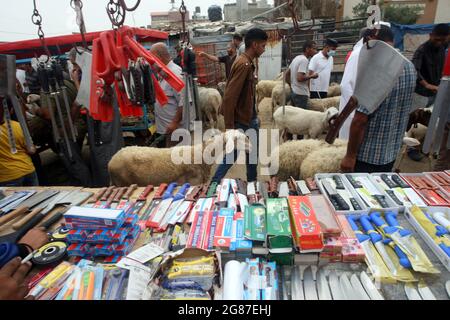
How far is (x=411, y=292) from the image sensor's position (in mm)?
1372

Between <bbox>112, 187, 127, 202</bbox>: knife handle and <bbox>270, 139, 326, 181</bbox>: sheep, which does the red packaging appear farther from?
<bbox>270, 139, 326, 181</bbox>: sheep

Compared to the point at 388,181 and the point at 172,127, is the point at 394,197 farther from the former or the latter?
the point at 172,127

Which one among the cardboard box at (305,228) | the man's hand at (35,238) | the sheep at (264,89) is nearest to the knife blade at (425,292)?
the cardboard box at (305,228)

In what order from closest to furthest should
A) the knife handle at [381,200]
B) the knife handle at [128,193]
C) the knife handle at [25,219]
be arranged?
the knife handle at [381,200]
the knife handle at [25,219]
the knife handle at [128,193]

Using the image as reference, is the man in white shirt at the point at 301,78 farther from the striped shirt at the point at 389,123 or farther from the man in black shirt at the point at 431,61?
the striped shirt at the point at 389,123

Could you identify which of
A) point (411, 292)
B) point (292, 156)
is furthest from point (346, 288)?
point (292, 156)

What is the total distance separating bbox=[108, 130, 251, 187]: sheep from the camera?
3.69m

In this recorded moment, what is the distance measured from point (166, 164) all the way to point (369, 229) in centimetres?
266

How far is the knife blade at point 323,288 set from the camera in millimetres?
1384

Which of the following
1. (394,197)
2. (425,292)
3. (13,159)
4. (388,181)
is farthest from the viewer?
(13,159)

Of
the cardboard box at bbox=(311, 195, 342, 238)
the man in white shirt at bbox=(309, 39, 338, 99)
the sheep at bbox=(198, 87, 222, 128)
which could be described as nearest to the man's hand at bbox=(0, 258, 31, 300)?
the cardboard box at bbox=(311, 195, 342, 238)

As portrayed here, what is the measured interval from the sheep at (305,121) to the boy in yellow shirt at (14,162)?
14.6 ft

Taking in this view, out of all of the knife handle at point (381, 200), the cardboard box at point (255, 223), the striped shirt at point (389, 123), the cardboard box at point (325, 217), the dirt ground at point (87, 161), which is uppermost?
the striped shirt at point (389, 123)
